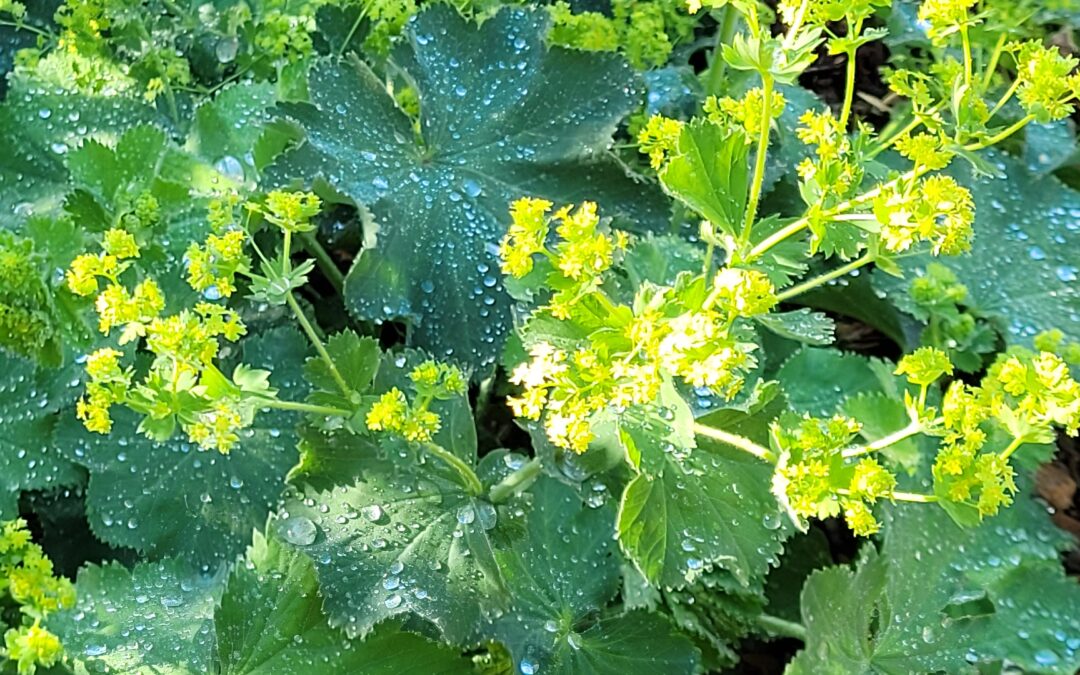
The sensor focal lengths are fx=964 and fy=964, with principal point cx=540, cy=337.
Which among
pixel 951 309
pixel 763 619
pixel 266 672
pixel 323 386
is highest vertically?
pixel 323 386

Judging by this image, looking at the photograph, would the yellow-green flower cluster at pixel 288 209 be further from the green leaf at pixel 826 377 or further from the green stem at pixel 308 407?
the green leaf at pixel 826 377

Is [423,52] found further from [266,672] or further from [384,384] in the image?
[266,672]

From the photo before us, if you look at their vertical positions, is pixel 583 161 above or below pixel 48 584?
above

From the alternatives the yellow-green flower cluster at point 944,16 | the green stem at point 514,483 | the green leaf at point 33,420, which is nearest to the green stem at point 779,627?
the green stem at point 514,483

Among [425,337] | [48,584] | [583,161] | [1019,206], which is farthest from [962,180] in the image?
[48,584]

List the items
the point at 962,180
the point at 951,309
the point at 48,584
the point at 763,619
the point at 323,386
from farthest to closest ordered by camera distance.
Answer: the point at 962,180, the point at 951,309, the point at 763,619, the point at 323,386, the point at 48,584

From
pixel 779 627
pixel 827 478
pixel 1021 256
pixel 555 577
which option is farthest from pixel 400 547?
pixel 1021 256

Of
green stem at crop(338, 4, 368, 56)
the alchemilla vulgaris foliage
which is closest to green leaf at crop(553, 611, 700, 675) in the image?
the alchemilla vulgaris foliage
